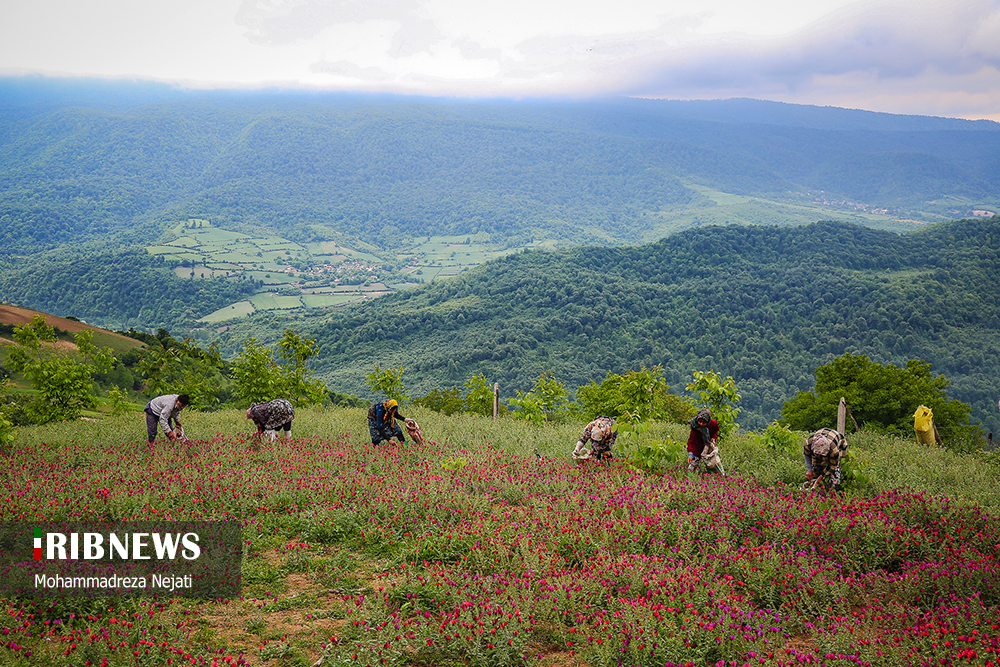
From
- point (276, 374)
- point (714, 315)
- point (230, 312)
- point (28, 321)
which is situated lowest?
point (230, 312)

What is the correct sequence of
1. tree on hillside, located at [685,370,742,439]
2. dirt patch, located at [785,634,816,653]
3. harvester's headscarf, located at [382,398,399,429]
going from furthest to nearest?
tree on hillside, located at [685,370,742,439]
harvester's headscarf, located at [382,398,399,429]
dirt patch, located at [785,634,816,653]

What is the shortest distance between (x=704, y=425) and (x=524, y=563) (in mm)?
4929

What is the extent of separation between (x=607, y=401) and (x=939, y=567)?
16.5m

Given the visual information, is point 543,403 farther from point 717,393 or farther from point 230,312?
point 230,312

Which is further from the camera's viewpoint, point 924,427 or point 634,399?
point 634,399

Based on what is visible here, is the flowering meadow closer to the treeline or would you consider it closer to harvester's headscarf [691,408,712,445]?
harvester's headscarf [691,408,712,445]

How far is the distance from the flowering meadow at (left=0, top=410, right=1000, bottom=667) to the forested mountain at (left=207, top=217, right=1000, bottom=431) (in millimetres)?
56652

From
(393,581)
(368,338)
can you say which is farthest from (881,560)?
(368,338)

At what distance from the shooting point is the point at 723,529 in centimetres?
769

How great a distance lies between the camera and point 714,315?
356 feet

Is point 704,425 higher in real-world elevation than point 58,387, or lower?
higher

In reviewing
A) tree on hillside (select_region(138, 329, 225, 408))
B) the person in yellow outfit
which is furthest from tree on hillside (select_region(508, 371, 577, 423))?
tree on hillside (select_region(138, 329, 225, 408))
